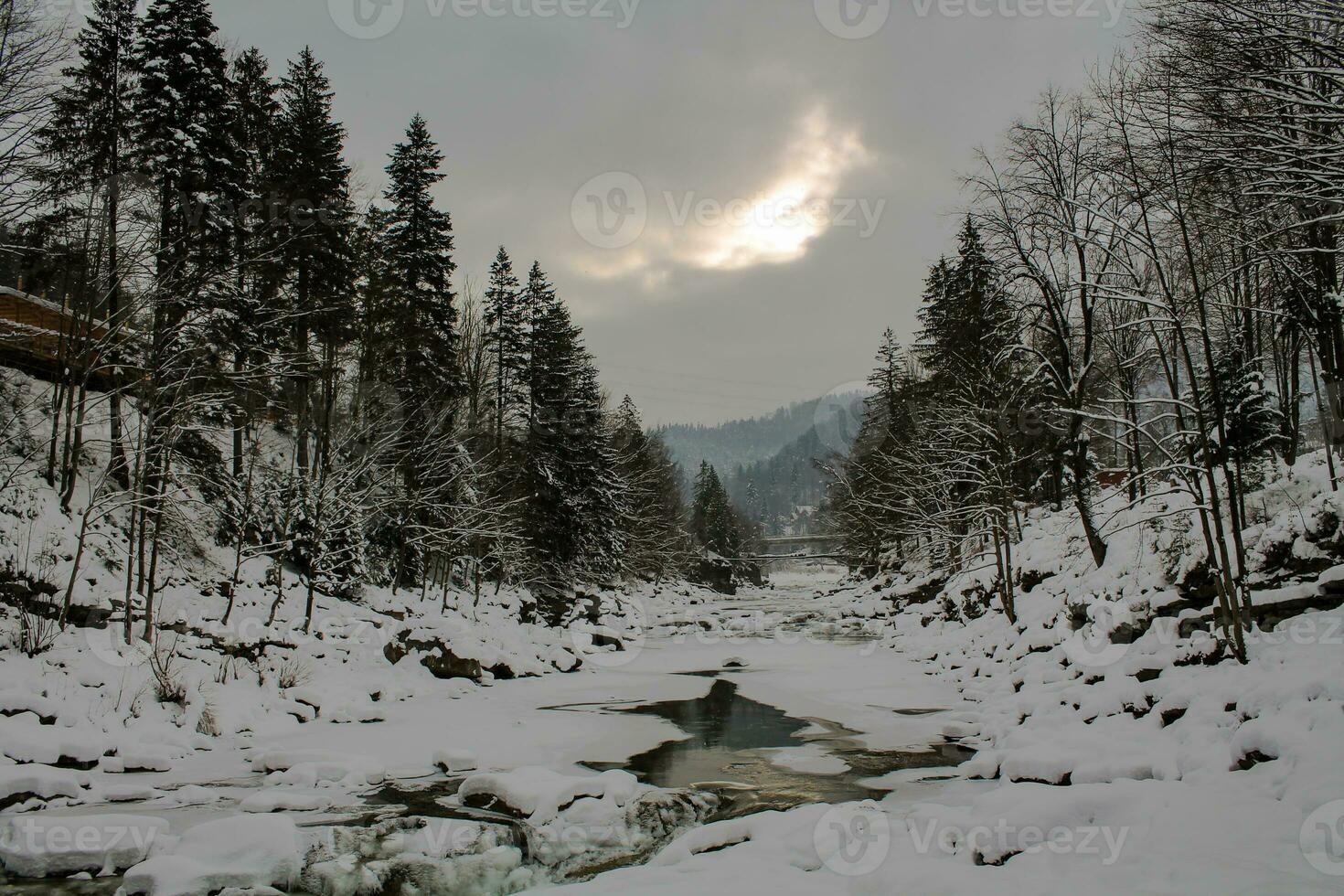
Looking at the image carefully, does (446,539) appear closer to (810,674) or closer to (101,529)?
(101,529)

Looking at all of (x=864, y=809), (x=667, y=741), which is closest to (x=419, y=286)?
(x=667, y=741)

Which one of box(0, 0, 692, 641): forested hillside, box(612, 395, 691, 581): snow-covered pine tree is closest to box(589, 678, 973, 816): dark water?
box(0, 0, 692, 641): forested hillside

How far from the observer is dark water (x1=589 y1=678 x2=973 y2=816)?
9.13 metres

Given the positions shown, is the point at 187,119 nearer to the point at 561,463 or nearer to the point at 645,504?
the point at 561,463

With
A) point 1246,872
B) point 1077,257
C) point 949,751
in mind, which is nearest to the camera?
point 1246,872

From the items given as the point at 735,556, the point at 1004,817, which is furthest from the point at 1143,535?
the point at 735,556

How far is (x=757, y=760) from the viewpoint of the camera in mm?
10930

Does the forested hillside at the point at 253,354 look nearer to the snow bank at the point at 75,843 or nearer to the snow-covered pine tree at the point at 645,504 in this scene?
the snow bank at the point at 75,843

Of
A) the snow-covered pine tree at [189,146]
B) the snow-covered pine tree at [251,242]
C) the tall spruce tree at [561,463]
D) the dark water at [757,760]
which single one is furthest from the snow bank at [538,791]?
the tall spruce tree at [561,463]

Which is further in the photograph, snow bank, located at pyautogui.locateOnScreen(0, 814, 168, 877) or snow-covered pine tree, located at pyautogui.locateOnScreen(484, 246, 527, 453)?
snow-covered pine tree, located at pyautogui.locateOnScreen(484, 246, 527, 453)

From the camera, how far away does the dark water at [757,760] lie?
913cm

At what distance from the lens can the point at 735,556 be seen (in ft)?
237

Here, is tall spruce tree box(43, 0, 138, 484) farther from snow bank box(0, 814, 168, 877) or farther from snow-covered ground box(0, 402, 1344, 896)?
snow bank box(0, 814, 168, 877)

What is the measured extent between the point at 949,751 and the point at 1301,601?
5.15 m
